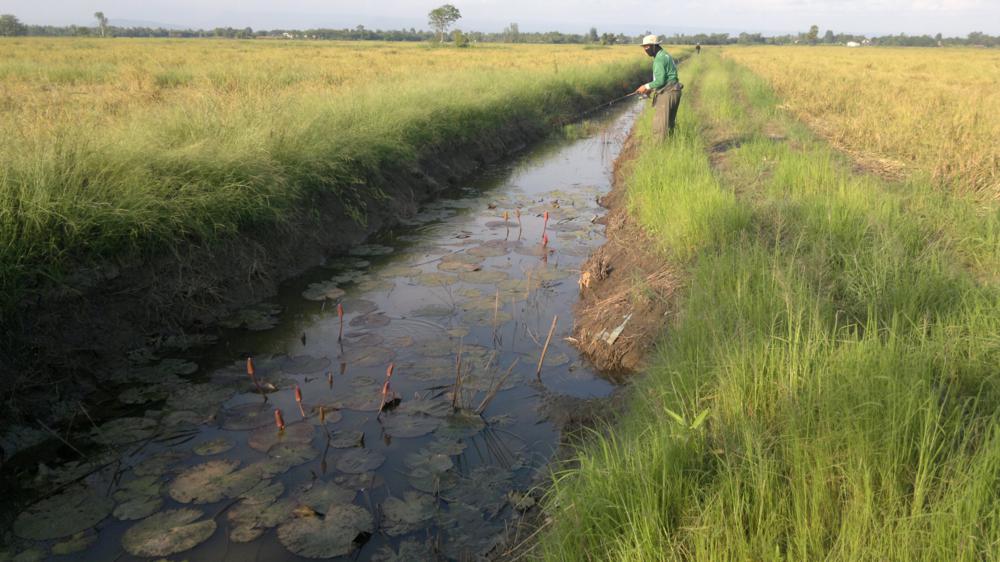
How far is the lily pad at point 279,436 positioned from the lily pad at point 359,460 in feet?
0.84

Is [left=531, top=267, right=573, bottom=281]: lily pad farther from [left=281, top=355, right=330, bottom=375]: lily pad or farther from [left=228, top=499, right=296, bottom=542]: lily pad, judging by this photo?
[left=228, top=499, right=296, bottom=542]: lily pad

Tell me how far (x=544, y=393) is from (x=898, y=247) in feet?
7.66

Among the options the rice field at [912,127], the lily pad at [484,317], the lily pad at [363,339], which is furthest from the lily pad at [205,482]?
the rice field at [912,127]

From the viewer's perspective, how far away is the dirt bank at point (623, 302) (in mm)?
4340

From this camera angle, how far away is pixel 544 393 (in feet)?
13.3

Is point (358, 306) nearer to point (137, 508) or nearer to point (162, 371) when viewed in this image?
point (162, 371)

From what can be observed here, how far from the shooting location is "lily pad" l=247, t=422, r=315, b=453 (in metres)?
3.39

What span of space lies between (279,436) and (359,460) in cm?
50

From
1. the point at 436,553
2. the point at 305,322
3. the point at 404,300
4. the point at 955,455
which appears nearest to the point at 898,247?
the point at 955,455

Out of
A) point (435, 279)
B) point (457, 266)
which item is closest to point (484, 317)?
point (435, 279)

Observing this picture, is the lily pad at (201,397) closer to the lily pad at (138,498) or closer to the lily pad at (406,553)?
the lily pad at (138,498)

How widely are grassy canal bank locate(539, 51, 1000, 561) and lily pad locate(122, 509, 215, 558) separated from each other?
1.48m

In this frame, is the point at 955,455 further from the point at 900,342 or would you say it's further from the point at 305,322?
the point at 305,322

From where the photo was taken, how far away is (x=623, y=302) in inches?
187
